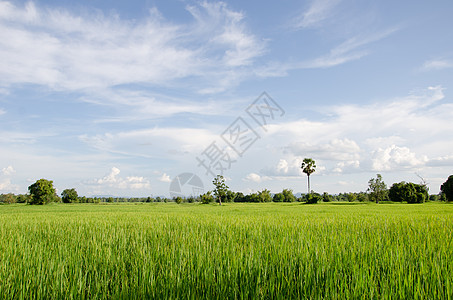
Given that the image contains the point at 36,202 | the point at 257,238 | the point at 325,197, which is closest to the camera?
the point at 257,238

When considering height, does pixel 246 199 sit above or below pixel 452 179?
below

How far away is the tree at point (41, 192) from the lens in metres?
53.1

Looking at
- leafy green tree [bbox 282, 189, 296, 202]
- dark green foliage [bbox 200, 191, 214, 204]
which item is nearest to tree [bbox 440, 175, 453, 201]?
leafy green tree [bbox 282, 189, 296, 202]

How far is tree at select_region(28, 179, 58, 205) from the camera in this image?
53062 mm

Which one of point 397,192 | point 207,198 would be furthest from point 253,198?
point 397,192

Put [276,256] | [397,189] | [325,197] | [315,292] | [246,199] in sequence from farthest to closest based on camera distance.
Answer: [246,199] < [325,197] < [397,189] < [276,256] < [315,292]

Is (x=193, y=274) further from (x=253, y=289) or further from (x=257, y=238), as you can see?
(x=257, y=238)

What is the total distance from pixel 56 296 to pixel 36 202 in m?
63.6

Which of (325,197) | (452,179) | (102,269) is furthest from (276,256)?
(325,197)

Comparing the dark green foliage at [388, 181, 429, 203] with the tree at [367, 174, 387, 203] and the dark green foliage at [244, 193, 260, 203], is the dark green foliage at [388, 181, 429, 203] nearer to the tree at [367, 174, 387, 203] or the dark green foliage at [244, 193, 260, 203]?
the tree at [367, 174, 387, 203]

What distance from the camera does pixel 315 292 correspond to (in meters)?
2.49

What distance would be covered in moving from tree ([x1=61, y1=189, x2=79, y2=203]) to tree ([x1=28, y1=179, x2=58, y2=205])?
60.7 feet

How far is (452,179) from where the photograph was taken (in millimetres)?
55750

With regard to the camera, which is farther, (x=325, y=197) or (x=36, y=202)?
(x=325, y=197)
